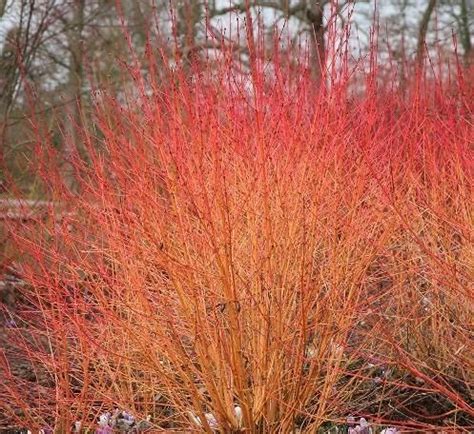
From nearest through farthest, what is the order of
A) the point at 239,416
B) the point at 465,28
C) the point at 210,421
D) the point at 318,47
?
the point at 239,416
the point at 210,421
the point at 318,47
the point at 465,28

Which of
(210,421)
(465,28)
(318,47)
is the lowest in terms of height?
(210,421)

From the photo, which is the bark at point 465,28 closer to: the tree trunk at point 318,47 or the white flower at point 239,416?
the tree trunk at point 318,47

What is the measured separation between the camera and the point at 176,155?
2857mm

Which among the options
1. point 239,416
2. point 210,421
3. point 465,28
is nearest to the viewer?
point 239,416

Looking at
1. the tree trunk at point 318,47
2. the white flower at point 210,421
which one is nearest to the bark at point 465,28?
the tree trunk at point 318,47

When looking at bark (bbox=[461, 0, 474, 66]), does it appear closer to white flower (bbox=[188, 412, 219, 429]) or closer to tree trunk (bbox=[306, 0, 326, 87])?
tree trunk (bbox=[306, 0, 326, 87])

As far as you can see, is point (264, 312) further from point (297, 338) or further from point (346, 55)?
point (346, 55)

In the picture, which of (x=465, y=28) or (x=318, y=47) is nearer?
(x=318, y=47)

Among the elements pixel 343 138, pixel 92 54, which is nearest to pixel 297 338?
pixel 343 138

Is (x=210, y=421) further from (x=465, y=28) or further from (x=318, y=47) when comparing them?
(x=465, y=28)

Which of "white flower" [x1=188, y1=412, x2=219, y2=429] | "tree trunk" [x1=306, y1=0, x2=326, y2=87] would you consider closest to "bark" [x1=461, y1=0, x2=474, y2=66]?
"tree trunk" [x1=306, y1=0, x2=326, y2=87]

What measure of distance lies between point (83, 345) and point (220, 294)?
67 centimetres

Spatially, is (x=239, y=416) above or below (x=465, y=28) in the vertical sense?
below

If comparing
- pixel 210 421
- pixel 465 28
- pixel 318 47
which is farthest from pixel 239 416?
pixel 465 28
